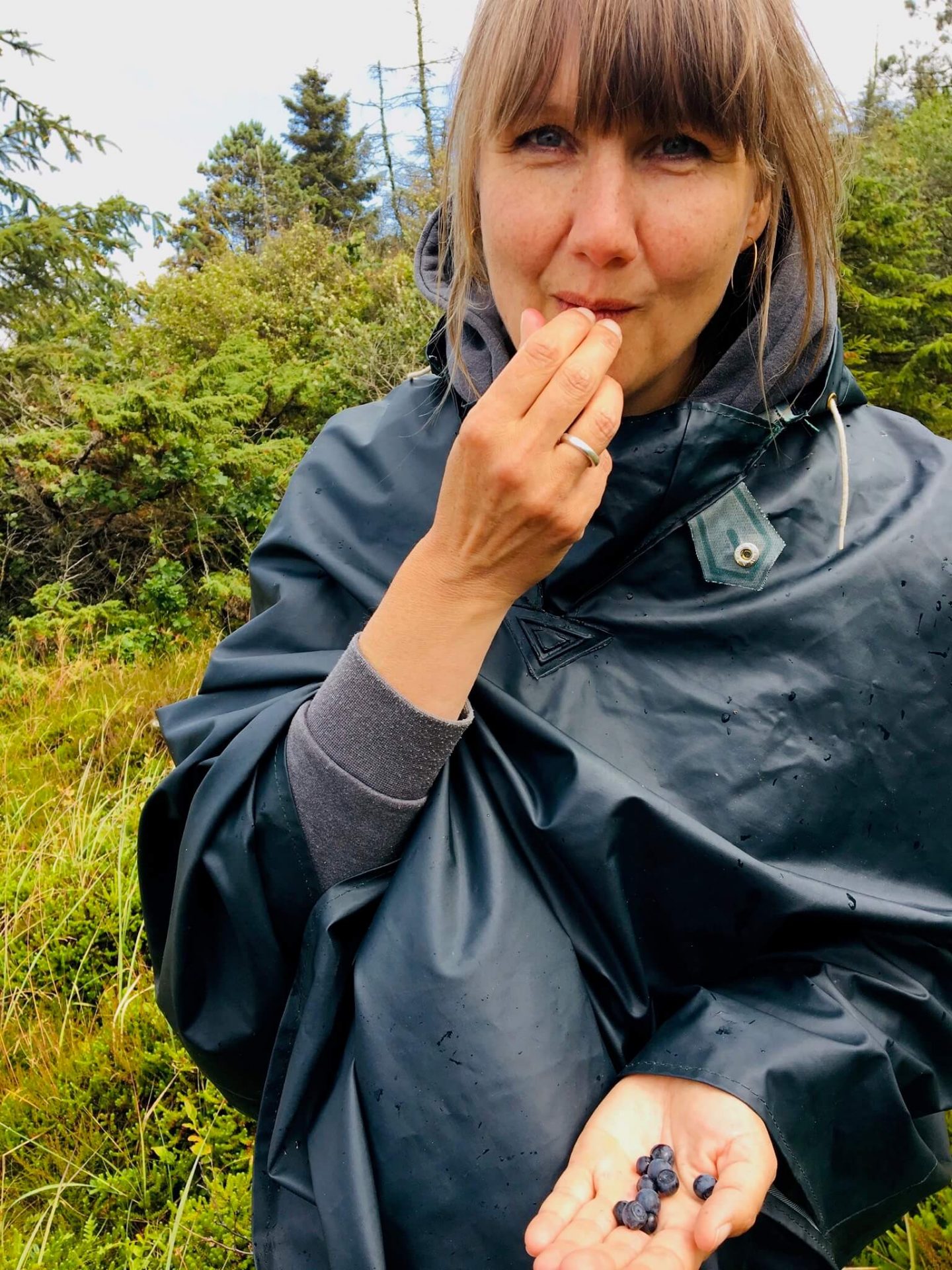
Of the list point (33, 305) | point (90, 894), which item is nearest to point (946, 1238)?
point (90, 894)

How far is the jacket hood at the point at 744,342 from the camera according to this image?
5.07ft

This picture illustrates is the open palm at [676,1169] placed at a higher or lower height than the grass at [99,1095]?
higher

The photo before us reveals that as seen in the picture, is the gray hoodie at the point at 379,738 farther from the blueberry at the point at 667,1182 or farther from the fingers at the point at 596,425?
the blueberry at the point at 667,1182

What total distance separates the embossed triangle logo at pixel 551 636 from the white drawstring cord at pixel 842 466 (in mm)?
463

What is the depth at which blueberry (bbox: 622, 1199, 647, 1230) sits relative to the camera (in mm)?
1157

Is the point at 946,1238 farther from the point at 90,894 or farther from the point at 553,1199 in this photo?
the point at 90,894

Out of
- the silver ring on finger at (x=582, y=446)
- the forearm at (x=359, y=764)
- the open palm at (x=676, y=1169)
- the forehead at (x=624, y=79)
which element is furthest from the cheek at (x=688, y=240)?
the open palm at (x=676, y=1169)

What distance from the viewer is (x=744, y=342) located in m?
1.54

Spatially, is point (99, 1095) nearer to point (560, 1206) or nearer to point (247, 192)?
point (560, 1206)

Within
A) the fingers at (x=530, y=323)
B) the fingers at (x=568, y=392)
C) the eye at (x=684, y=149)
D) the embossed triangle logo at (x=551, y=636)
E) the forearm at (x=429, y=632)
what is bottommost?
the embossed triangle logo at (x=551, y=636)

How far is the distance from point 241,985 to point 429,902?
384mm

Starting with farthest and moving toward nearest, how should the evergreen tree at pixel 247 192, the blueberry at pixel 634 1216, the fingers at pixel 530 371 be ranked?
the evergreen tree at pixel 247 192 < the fingers at pixel 530 371 < the blueberry at pixel 634 1216

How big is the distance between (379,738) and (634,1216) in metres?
0.70

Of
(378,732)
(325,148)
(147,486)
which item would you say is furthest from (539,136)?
(325,148)
